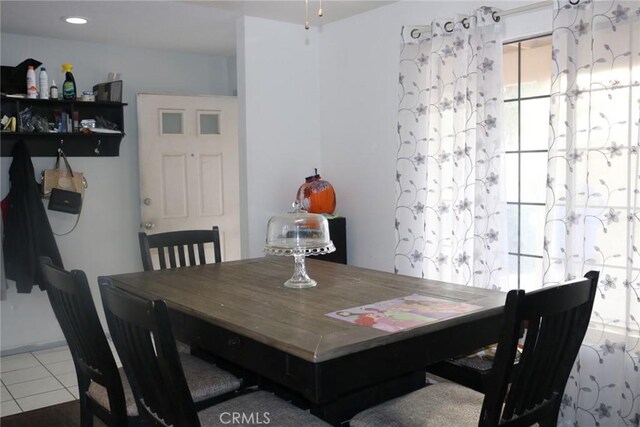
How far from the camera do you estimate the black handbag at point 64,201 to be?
4309mm

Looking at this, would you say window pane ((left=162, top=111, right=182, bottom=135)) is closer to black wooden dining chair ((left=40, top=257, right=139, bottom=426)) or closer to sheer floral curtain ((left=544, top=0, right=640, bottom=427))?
black wooden dining chair ((left=40, top=257, right=139, bottom=426))

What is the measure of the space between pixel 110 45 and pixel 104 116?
54 centimetres

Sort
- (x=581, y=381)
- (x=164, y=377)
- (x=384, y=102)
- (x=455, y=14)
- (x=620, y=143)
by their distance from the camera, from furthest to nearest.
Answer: (x=384, y=102)
(x=455, y=14)
(x=581, y=381)
(x=620, y=143)
(x=164, y=377)

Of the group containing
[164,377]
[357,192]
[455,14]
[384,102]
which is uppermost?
[455,14]

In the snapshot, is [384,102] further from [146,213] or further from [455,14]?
[146,213]

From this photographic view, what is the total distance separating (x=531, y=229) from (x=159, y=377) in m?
2.17

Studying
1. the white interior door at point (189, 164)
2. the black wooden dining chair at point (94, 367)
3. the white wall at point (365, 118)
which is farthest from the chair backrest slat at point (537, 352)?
the white interior door at point (189, 164)

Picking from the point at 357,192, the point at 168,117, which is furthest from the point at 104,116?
the point at 357,192

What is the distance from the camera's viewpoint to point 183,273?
2660 millimetres

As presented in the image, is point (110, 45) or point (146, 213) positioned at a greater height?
point (110, 45)

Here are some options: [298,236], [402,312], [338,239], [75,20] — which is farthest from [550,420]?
[75,20]

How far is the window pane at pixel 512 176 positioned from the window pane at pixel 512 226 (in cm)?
5

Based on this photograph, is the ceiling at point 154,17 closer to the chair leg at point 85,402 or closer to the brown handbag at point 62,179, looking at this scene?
the brown handbag at point 62,179

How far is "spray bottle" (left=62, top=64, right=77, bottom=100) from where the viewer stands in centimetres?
429
